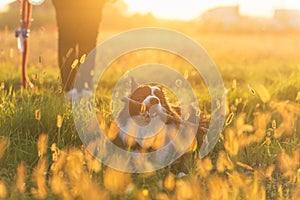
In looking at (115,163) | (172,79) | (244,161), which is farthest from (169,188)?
(172,79)

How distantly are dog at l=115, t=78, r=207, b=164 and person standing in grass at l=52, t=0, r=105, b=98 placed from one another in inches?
82.3

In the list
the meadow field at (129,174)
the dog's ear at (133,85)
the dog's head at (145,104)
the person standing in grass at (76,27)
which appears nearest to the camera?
the meadow field at (129,174)

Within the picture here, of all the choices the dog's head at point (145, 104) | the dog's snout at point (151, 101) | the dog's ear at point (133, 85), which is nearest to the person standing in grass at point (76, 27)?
the dog's ear at point (133, 85)

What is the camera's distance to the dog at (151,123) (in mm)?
4152

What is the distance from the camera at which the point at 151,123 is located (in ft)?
13.7

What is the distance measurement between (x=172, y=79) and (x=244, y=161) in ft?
13.8

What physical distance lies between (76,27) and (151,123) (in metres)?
2.64

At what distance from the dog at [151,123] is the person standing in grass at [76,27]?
6.85ft

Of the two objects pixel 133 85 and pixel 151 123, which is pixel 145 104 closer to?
pixel 151 123

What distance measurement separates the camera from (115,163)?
4223 millimetres

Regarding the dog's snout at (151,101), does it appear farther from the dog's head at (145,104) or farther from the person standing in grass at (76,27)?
the person standing in grass at (76,27)

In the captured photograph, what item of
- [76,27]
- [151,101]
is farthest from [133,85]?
[76,27]

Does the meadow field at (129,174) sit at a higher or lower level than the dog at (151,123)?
lower

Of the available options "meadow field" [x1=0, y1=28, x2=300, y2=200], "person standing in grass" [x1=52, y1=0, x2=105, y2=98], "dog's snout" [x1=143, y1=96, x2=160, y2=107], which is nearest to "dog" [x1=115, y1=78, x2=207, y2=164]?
"dog's snout" [x1=143, y1=96, x2=160, y2=107]
